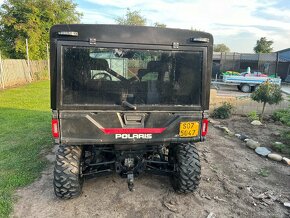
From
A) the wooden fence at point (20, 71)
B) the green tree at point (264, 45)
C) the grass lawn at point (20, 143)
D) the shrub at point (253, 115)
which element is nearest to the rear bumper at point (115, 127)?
the grass lawn at point (20, 143)

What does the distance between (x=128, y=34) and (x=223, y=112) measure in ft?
22.8

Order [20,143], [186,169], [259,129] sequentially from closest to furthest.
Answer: [186,169]
[20,143]
[259,129]

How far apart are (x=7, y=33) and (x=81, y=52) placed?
20.4 m

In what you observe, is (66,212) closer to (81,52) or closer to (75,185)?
(75,185)

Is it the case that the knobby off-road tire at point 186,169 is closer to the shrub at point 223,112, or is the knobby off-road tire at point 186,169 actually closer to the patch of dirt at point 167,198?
the patch of dirt at point 167,198

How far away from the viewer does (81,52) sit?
119 inches

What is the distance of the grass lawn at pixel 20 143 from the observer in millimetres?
4071

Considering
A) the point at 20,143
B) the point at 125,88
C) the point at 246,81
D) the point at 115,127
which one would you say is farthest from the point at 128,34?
the point at 246,81

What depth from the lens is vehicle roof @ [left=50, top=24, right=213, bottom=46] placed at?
2963mm

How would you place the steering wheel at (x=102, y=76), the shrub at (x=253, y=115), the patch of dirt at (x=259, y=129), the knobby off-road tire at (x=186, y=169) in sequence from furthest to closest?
the shrub at (x=253, y=115)
the patch of dirt at (x=259, y=129)
the knobby off-road tire at (x=186, y=169)
the steering wheel at (x=102, y=76)

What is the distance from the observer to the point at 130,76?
3246 mm

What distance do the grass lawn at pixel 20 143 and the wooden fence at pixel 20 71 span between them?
15.1 ft

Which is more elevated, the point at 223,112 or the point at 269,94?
the point at 269,94

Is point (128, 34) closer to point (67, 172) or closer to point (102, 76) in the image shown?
point (102, 76)
